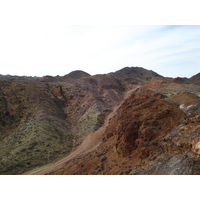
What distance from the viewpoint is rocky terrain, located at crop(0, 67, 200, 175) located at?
9421 mm

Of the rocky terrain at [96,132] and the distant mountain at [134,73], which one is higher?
the distant mountain at [134,73]

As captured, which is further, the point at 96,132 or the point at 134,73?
the point at 134,73

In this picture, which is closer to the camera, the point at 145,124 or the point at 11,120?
the point at 145,124

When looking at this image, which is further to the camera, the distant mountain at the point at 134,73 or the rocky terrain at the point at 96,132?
the distant mountain at the point at 134,73

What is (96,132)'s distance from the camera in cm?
3028

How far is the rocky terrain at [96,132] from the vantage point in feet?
30.9

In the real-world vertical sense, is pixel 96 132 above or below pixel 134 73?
below

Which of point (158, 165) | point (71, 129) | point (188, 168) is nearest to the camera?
point (188, 168)

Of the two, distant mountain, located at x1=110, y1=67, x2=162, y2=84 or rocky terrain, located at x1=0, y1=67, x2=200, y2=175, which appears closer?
rocky terrain, located at x1=0, y1=67, x2=200, y2=175

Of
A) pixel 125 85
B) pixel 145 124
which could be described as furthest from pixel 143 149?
pixel 125 85

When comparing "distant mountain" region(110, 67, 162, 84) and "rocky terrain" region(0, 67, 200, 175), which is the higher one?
"distant mountain" region(110, 67, 162, 84)

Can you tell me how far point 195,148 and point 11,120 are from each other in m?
32.4

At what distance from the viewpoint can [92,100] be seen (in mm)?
47031

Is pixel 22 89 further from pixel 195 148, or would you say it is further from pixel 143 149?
pixel 195 148
